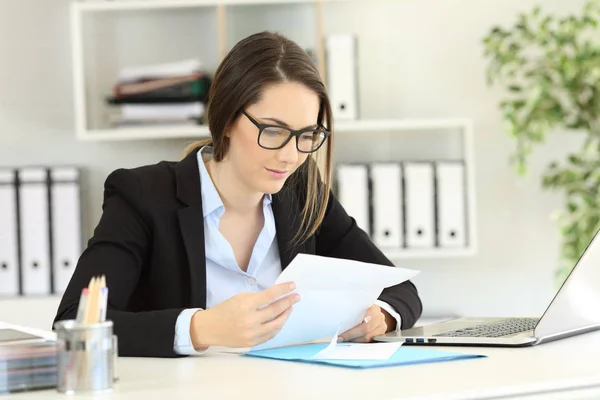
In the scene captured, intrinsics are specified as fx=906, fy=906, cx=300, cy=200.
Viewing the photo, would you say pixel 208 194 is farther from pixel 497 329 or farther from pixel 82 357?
pixel 82 357

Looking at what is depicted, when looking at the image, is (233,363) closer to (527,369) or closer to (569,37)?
(527,369)

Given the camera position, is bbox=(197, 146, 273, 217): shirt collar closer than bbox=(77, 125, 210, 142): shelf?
Yes

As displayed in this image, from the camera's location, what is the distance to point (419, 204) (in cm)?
311

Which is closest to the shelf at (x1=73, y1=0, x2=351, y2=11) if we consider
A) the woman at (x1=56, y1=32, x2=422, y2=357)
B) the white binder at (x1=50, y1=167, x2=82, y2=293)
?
the white binder at (x1=50, y1=167, x2=82, y2=293)

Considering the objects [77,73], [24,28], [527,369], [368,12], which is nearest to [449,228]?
[368,12]

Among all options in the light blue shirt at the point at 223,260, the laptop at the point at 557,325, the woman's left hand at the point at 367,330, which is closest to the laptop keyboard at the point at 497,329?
the laptop at the point at 557,325

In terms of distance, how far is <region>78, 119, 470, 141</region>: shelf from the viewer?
305 cm

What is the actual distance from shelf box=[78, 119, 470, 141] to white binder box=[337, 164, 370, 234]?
0.14 m

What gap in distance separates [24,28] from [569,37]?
1.93 m

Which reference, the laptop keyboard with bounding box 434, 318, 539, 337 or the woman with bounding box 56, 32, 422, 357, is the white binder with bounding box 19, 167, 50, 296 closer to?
the woman with bounding box 56, 32, 422, 357

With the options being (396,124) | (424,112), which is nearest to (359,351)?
(396,124)

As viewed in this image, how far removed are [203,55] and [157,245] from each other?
1682mm

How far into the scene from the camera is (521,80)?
132 inches

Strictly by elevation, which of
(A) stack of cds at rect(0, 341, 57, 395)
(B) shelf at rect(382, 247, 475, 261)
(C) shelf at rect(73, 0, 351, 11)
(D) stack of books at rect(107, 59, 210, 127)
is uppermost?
(C) shelf at rect(73, 0, 351, 11)
